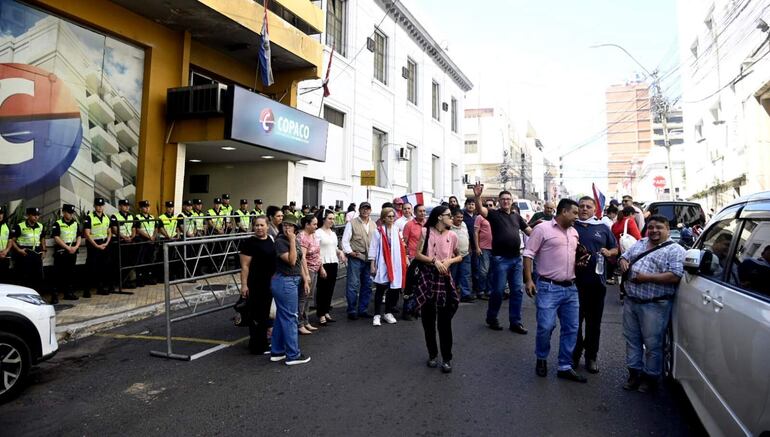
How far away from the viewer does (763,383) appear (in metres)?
2.08

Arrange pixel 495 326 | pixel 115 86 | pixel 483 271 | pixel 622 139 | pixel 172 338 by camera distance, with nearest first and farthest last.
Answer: pixel 172 338 → pixel 495 326 → pixel 483 271 → pixel 115 86 → pixel 622 139

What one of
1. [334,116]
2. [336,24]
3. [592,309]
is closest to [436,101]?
[336,24]

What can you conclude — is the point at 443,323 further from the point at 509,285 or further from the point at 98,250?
the point at 98,250

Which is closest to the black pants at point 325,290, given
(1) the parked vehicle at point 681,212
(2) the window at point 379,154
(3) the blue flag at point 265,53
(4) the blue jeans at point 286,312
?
(4) the blue jeans at point 286,312

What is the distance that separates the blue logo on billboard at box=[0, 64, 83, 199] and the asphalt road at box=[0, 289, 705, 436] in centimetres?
452

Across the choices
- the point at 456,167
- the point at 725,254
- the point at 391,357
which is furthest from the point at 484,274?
the point at 456,167

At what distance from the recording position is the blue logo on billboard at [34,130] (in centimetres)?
817

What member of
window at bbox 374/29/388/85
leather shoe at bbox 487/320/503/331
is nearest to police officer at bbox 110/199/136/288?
leather shoe at bbox 487/320/503/331

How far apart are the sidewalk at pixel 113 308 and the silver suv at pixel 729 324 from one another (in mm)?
5639

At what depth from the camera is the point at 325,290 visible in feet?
22.6

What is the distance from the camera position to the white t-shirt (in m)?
6.89

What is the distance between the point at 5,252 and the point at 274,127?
260 inches

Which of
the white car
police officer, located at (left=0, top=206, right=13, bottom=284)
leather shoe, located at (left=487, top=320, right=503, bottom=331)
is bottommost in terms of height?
leather shoe, located at (left=487, top=320, right=503, bottom=331)

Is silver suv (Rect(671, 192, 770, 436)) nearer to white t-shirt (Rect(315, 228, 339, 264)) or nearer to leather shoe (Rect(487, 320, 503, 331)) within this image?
leather shoe (Rect(487, 320, 503, 331))
